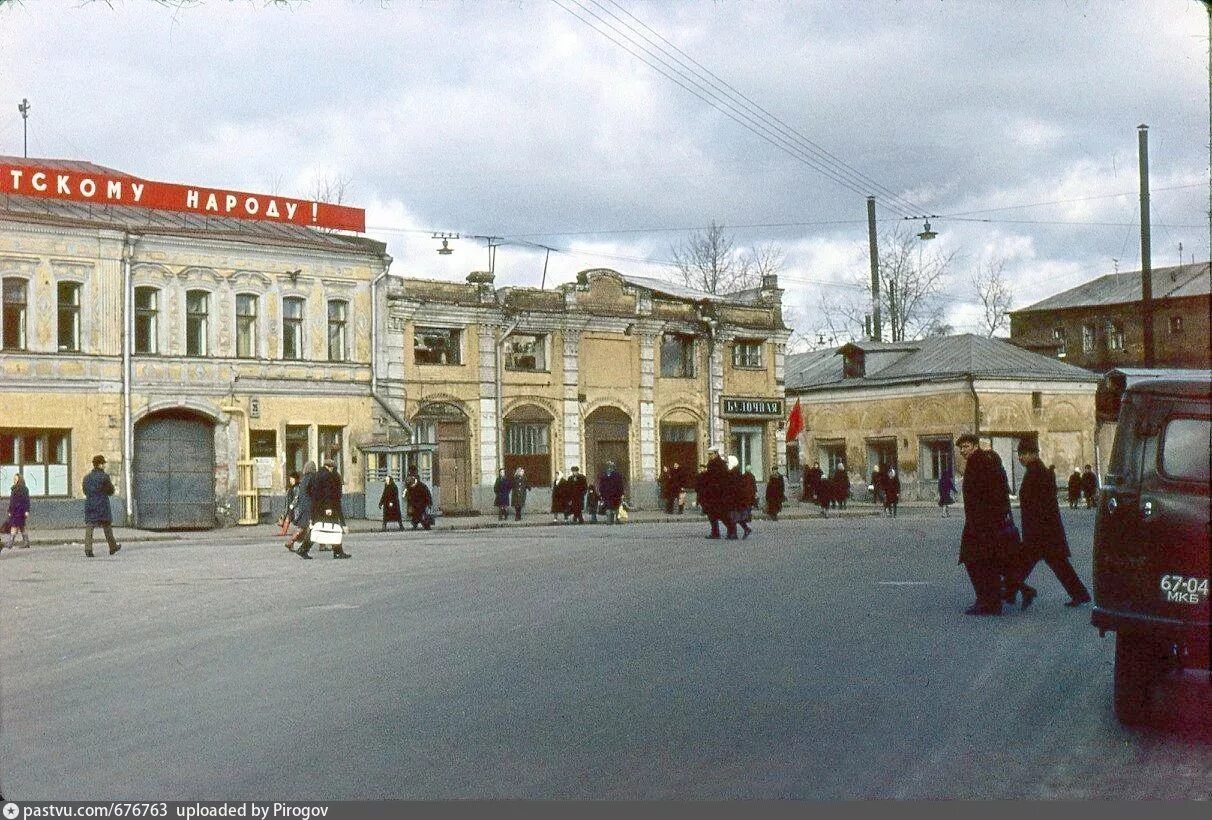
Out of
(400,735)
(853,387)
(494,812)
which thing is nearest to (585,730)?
(400,735)

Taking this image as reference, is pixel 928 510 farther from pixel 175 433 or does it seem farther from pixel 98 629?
pixel 98 629

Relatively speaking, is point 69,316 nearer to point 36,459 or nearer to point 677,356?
point 36,459

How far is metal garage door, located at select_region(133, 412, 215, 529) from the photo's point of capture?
122 ft

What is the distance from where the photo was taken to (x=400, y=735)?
743cm

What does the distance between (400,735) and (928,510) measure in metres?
43.8

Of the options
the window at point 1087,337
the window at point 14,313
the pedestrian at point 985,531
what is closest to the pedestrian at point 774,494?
the window at point 14,313

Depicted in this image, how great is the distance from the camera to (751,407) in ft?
170

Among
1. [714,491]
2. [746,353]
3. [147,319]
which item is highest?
[147,319]

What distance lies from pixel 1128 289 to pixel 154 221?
5958 centimetres

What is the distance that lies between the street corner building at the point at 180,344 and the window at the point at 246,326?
4cm

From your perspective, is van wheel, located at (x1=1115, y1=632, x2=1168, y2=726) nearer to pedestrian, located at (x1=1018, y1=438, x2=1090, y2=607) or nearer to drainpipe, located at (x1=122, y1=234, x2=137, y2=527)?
pedestrian, located at (x1=1018, y1=438, x2=1090, y2=607)

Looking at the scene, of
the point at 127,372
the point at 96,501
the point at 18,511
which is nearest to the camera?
the point at 96,501

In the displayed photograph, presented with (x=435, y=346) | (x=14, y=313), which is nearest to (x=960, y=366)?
(x=435, y=346)

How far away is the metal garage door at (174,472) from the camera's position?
122 ft
